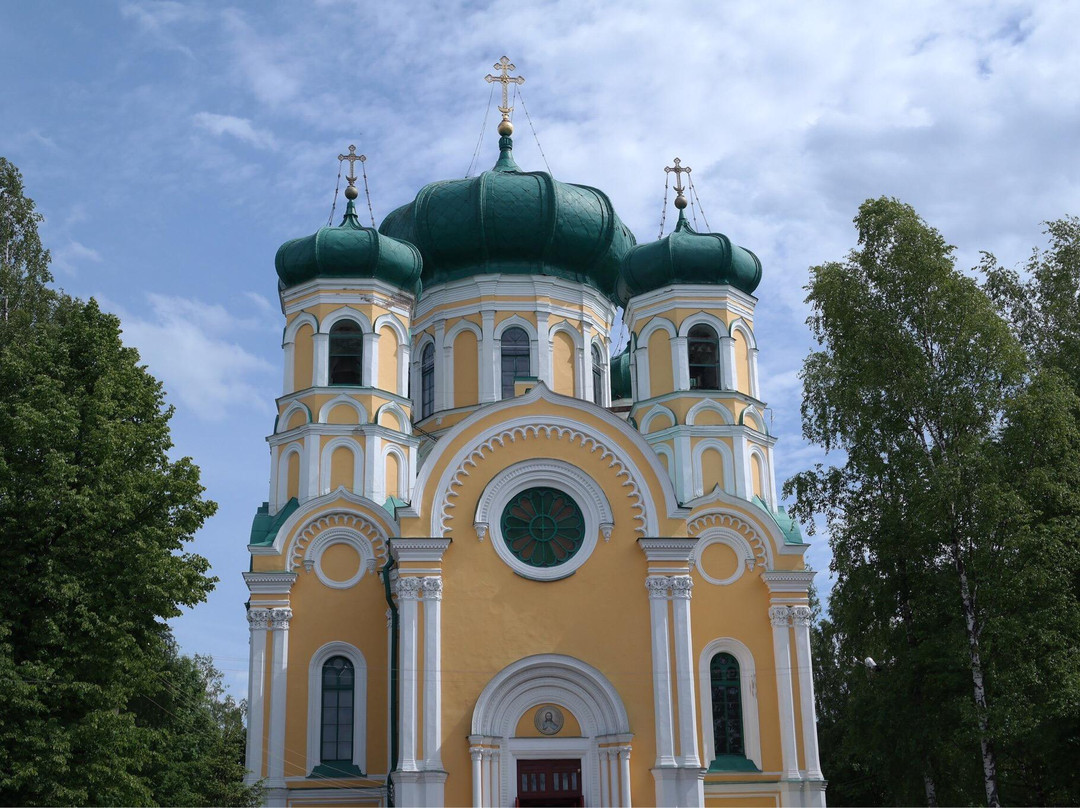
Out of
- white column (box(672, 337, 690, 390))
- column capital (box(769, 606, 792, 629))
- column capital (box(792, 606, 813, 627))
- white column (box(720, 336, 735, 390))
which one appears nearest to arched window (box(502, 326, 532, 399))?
white column (box(672, 337, 690, 390))

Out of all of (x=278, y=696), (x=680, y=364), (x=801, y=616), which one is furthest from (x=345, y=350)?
(x=801, y=616)

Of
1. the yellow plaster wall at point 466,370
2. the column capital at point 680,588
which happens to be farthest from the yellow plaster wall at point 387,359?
the column capital at point 680,588

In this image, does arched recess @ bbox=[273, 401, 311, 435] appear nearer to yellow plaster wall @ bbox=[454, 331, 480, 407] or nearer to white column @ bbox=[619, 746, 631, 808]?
yellow plaster wall @ bbox=[454, 331, 480, 407]

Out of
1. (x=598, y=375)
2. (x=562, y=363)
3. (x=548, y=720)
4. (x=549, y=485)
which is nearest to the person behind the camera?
(x=548, y=720)

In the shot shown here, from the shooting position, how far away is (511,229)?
25.1 metres

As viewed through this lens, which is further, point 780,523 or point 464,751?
point 780,523

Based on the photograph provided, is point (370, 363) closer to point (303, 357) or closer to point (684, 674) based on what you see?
point (303, 357)

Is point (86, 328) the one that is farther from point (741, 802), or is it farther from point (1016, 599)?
point (1016, 599)

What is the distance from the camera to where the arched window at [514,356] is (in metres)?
24.7

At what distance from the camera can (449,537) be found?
2009 centimetres

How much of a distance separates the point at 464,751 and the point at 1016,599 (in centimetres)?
841

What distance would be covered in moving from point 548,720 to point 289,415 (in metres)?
7.14

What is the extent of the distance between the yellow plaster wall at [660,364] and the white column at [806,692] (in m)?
4.59

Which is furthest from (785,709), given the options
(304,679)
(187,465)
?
(187,465)
